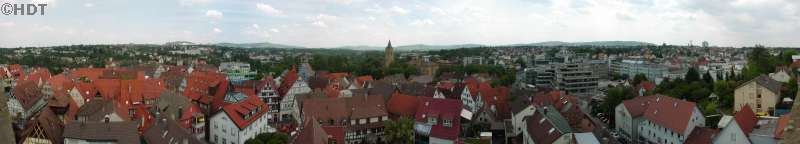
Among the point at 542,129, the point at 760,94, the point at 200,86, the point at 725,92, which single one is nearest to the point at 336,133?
the point at 542,129

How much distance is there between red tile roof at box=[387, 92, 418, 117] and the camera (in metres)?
38.8

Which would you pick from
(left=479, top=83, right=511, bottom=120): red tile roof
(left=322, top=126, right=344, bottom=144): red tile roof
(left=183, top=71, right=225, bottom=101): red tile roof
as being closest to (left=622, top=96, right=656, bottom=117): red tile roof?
(left=479, top=83, right=511, bottom=120): red tile roof

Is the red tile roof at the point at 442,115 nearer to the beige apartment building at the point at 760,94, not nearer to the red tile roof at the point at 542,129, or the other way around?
the red tile roof at the point at 542,129

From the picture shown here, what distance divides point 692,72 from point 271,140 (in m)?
43.4

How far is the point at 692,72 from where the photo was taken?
5597cm

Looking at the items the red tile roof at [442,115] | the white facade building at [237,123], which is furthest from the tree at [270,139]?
the red tile roof at [442,115]

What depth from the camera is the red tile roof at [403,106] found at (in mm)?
38844

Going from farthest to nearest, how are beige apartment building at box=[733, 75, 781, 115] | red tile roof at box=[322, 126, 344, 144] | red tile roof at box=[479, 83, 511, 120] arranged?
red tile roof at box=[479, 83, 511, 120], beige apartment building at box=[733, 75, 781, 115], red tile roof at box=[322, 126, 344, 144]

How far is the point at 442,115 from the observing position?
34.2m

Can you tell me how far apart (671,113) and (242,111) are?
2564 centimetres

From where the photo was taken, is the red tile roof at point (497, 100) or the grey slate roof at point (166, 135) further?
the red tile roof at point (497, 100)

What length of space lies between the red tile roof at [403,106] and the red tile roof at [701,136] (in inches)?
652

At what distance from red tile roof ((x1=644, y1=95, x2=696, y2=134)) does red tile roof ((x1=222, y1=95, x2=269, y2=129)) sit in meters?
24.5

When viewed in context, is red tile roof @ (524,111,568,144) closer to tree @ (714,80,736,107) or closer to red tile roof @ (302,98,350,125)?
red tile roof @ (302,98,350,125)
